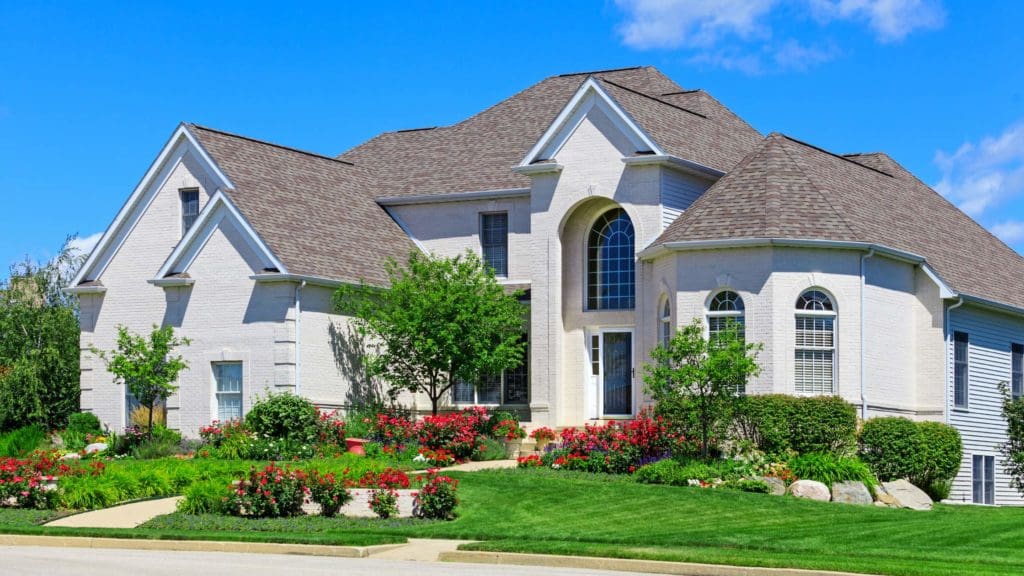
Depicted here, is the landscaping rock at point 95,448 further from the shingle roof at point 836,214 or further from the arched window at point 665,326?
the shingle roof at point 836,214

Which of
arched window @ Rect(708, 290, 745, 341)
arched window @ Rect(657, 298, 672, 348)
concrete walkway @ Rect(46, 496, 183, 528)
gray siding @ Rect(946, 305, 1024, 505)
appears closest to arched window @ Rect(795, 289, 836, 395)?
arched window @ Rect(708, 290, 745, 341)

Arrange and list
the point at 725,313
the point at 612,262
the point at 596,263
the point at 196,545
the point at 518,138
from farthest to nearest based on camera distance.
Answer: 1. the point at 518,138
2. the point at 596,263
3. the point at 612,262
4. the point at 725,313
5. the point at 196,545

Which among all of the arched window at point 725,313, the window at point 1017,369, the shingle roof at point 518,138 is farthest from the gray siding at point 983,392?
the shingle roof at point 518,138

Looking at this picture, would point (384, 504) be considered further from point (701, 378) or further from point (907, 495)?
point (907, 495)

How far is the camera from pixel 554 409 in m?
36.1

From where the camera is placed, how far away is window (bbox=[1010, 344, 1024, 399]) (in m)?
38.2

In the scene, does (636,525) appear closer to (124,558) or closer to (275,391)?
(124,558)

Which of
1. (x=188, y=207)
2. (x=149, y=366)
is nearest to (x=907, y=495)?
(x=149, y=366)

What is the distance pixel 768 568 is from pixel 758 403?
43.0 ft

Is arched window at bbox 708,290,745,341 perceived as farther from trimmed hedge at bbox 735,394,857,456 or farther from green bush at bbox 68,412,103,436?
green bush at bbox 68,412,103,436

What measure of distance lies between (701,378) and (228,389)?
13.0 m

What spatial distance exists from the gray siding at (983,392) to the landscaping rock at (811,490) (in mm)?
7736

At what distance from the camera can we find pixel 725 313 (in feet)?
106

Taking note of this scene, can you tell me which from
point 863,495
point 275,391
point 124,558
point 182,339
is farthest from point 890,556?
point 182,339
